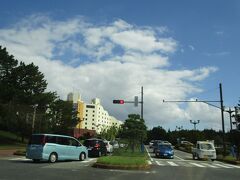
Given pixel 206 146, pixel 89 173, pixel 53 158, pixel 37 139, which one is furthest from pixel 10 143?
pixel 89 173

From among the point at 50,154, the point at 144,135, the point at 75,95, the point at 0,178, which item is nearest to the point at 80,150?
the point at 50,154

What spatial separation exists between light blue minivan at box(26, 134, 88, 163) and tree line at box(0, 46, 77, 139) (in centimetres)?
3432

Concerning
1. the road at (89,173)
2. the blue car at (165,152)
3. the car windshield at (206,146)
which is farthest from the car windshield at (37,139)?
the car windshield at (206,146)

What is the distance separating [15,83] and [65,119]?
52.7 ft

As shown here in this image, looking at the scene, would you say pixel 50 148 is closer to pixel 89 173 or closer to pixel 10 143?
pixel 89 173

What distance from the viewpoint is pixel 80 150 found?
26828mm

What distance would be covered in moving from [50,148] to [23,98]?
3863 centimetres

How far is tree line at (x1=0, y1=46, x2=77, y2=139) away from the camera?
58875 mm

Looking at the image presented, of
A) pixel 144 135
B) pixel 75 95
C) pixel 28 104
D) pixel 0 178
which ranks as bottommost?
pixel 0 178

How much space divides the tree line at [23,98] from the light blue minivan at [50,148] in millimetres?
34324

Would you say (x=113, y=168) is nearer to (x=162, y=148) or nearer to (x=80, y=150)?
(x=80, y=150)

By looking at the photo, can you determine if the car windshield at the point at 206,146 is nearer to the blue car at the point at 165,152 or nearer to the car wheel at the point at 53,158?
the blue car at the point at 165,152

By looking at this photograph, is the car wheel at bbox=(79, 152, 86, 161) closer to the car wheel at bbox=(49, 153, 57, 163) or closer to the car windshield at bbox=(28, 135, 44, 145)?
the car wheel at bbox=(49, 153, 57, 163)

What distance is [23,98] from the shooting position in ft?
199
